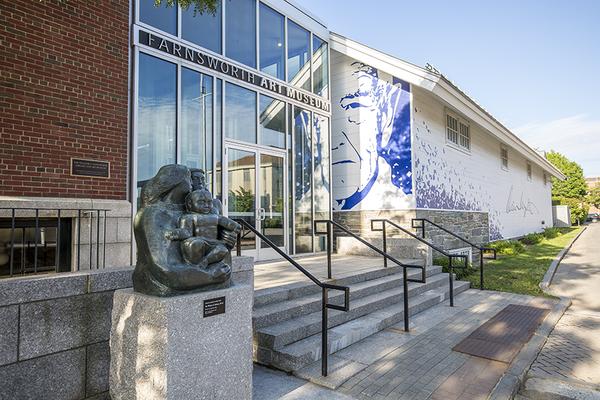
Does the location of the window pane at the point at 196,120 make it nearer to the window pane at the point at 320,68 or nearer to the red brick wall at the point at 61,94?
the red brick wall at the point at 61,94

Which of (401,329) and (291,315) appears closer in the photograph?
(291,315)

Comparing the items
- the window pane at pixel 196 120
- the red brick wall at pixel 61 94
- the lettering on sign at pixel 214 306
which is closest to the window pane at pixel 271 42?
the window pane at pixel 196 120

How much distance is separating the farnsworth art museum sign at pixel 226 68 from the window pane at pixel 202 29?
0.27 metres

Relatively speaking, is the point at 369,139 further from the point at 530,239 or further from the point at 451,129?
the point at 530,239

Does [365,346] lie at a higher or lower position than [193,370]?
lower

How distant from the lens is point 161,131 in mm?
6535

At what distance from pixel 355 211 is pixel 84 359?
7747mm

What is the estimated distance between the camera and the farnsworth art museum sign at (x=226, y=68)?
6488 millimetres

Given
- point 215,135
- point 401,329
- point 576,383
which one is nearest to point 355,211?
point 215,135

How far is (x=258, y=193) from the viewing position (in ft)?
26.8

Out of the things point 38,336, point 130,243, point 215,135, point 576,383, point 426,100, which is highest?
point 426,100

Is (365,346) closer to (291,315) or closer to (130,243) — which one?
(291,315)

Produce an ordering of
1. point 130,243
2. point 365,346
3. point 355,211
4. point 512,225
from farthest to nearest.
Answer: point 512,225, point 355,211, point 130,243, point 365,346

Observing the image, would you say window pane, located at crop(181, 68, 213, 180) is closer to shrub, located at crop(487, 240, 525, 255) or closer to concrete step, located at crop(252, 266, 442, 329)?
concrete step, located at crop(252, 266, 442, 329)
